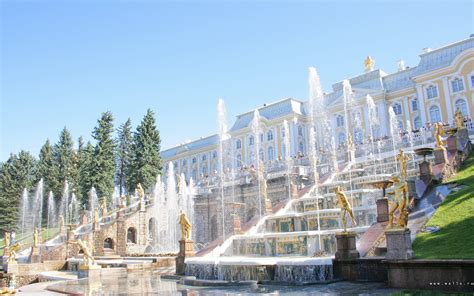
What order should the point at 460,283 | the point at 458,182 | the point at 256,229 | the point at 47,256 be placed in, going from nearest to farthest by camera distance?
the point at 460,283
the point at 458,182
the point at 256,229
the point at 47,256

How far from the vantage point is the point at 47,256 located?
25797 millimetres

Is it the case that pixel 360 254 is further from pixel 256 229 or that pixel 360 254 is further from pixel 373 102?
pixel 373 102

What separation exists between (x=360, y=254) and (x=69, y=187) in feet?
141

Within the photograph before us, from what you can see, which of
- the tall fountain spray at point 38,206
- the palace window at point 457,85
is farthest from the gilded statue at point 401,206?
the tall fountain spray at point 38,206

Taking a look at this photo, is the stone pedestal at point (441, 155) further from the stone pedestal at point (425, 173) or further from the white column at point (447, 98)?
the white column at point (447, 98)

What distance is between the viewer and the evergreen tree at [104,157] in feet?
142

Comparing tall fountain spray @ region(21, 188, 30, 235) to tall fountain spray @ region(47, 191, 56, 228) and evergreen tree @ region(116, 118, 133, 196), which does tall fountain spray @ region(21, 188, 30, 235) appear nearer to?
tall fountain spray @ region(47, 191, 56, 228)

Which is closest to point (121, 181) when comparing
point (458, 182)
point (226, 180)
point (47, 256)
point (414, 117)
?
point (226, 180)

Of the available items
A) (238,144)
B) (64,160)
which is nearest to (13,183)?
(64,160)

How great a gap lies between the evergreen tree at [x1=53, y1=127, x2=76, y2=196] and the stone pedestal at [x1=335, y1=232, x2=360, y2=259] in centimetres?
4260

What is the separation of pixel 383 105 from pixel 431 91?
5.82 meters

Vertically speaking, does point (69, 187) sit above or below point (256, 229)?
above

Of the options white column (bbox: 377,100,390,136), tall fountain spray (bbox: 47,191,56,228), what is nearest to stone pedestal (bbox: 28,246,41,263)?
tall fountain spray (bbox: 47,191,56,228)

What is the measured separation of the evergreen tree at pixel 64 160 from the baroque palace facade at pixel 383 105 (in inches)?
613
